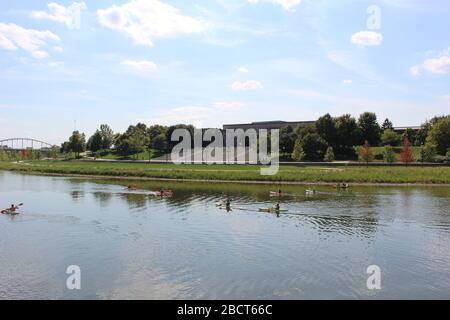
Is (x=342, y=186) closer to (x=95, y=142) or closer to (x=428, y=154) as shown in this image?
(x=428, y=154)

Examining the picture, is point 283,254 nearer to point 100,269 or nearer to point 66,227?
point 100,269

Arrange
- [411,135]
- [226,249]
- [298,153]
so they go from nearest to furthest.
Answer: [226,249], [298,153], [411,135]

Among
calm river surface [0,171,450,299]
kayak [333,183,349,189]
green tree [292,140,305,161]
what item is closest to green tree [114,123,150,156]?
green tree [292,140,305,161]

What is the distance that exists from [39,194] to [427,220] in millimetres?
53681

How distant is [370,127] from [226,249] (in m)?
115

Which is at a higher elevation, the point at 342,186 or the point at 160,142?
the point at 160,142

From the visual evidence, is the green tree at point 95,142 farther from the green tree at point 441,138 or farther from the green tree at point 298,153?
the green tree at point 441,138

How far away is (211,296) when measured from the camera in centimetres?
2397

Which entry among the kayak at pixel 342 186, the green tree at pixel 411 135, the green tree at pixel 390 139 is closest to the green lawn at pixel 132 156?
the green tree at pixel 390 139

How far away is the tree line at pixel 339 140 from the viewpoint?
118875 mm
